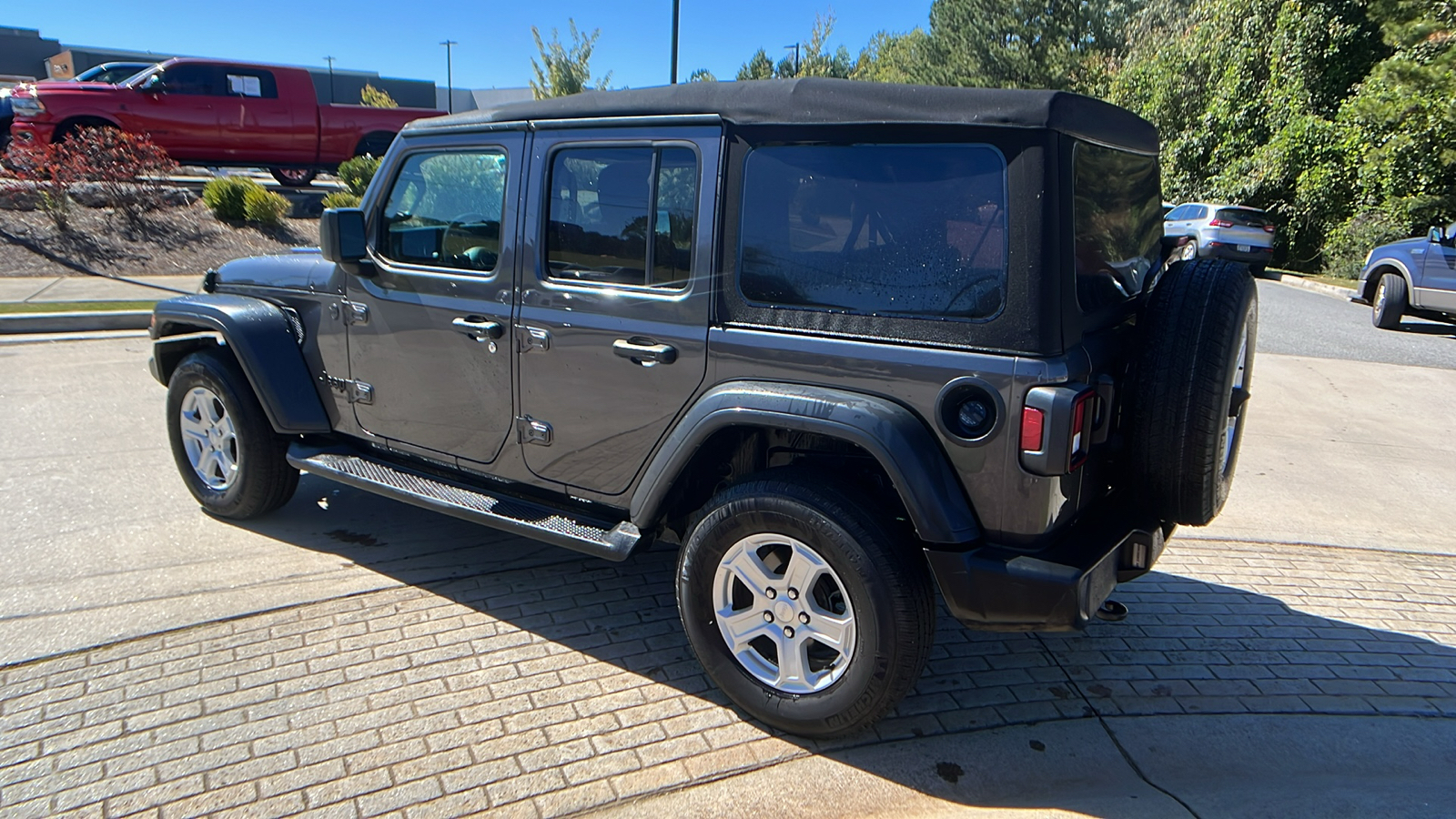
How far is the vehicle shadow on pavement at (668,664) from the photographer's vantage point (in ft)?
10.00

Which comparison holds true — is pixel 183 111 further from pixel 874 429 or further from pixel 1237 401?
pixel 1237 401

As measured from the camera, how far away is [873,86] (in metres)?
2.93

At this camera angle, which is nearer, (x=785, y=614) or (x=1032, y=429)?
(x=1032, y=429)

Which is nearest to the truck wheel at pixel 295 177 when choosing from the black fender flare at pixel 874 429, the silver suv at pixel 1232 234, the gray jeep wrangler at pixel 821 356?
the gray jeep wrangler at pixel 821 356

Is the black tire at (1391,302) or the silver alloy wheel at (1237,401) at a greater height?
the silver alloy wheel at (1237,401)

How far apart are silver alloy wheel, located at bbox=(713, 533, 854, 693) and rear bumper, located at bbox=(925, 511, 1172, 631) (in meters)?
0.33

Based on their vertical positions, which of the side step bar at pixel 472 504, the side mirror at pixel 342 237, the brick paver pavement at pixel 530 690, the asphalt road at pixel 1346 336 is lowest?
the brick paver pavement at pixel 530 690

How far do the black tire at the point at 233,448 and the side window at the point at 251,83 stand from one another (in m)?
13.0

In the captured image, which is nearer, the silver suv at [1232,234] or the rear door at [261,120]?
the rear door at [261,120]

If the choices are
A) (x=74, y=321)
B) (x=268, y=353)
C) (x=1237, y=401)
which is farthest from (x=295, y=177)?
(x=1237, y=401)

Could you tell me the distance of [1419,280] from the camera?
1273 cm

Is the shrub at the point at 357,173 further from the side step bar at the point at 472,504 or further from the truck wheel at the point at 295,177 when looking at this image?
the side step bar at the point at 472,504

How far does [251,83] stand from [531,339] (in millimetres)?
14877

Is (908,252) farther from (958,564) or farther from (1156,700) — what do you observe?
(1156,700)
